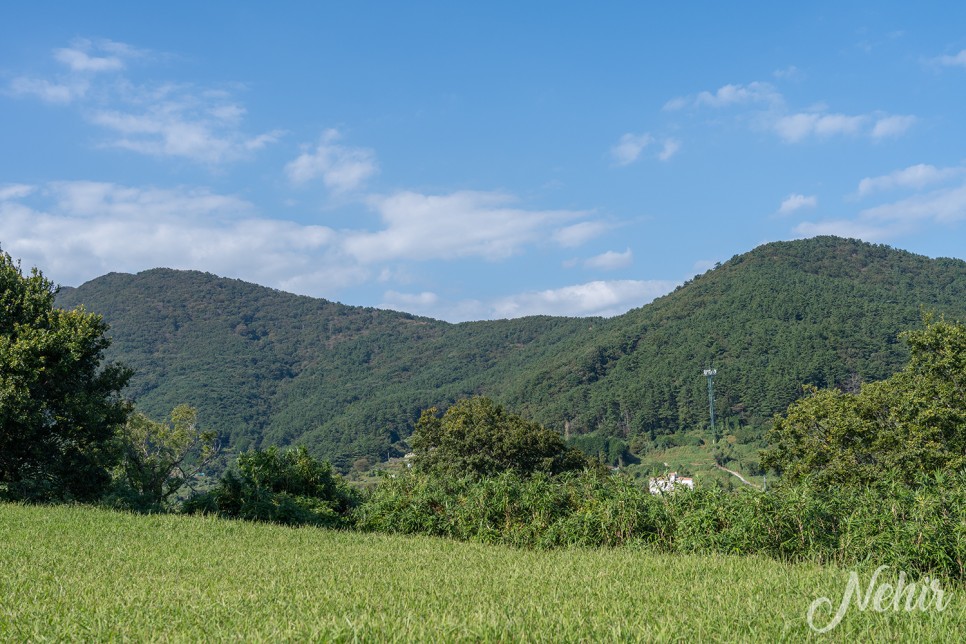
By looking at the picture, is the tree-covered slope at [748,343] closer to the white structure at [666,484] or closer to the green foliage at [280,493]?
the green foliage at [280,493]

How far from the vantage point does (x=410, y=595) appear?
5840 mm

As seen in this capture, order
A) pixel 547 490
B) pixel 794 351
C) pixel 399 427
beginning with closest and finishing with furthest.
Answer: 1. pixel 547 490
2. pixel 794 351
3. pixel 399 427

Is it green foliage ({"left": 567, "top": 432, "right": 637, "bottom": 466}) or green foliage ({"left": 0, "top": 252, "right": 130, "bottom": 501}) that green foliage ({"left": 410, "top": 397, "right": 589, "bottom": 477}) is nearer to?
green foliage ({"left": 0, "top": 252, "right": 130, "bottom": 501})

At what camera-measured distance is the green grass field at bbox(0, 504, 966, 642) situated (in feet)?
14.8

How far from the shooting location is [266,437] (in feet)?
552

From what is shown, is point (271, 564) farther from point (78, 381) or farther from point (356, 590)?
point (78, 381)

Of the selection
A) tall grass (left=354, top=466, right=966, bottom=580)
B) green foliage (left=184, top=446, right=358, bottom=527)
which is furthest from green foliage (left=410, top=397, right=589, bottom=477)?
tall grass (left=354, top=466, right=966, bottom=580)

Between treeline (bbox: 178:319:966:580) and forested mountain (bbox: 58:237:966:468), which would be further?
forested mountain (bbox: 58:237:966:468)

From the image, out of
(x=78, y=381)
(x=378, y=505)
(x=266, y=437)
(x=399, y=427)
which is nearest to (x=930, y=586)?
(x=378, y=505)

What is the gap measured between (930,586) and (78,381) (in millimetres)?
20306

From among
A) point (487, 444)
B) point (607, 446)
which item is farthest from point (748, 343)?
point (487, 444)

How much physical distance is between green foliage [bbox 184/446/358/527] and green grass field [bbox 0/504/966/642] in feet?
18.4

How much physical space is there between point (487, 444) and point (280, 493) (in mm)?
29427

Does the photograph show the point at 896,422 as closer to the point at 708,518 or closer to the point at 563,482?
the point at 563,482
